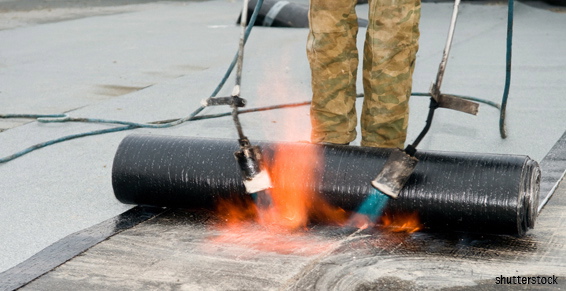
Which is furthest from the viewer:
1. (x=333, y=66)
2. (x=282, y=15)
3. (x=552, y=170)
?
(x=282, y=15)

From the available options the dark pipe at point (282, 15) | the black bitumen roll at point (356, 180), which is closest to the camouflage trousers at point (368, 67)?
the black bitumen roll at point (356, 180)

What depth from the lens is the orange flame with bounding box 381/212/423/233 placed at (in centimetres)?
226

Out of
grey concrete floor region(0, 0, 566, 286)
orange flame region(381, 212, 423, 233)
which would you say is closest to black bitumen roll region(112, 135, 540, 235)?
orange flame region(381, 212, 423, 233)

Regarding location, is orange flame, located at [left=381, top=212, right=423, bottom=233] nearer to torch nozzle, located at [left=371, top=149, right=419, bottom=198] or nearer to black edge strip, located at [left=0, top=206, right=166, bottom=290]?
torch nozzle, located at [left=371, top=149, right=419, bottom=198]

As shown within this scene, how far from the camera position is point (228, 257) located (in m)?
2.12

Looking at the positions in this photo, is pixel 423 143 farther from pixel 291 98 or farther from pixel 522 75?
pixel 522 75

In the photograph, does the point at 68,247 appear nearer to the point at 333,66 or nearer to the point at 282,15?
the point at 333,66

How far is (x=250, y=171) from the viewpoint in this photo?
7.54 feet

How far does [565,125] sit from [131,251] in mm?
2383

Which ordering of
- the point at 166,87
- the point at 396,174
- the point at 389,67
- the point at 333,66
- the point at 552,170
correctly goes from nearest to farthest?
1. the point at 396,174
2. the point at 389,67
3. the point at 333,66
4. the point at 552,170
5. the point at 166,87

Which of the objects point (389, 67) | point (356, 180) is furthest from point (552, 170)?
point (356, 180)

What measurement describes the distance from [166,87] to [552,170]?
2.69 m

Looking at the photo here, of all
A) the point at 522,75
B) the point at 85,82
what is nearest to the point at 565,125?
the point at 522,75

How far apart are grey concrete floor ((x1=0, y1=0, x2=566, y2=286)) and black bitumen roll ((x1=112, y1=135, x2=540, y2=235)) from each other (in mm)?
218
